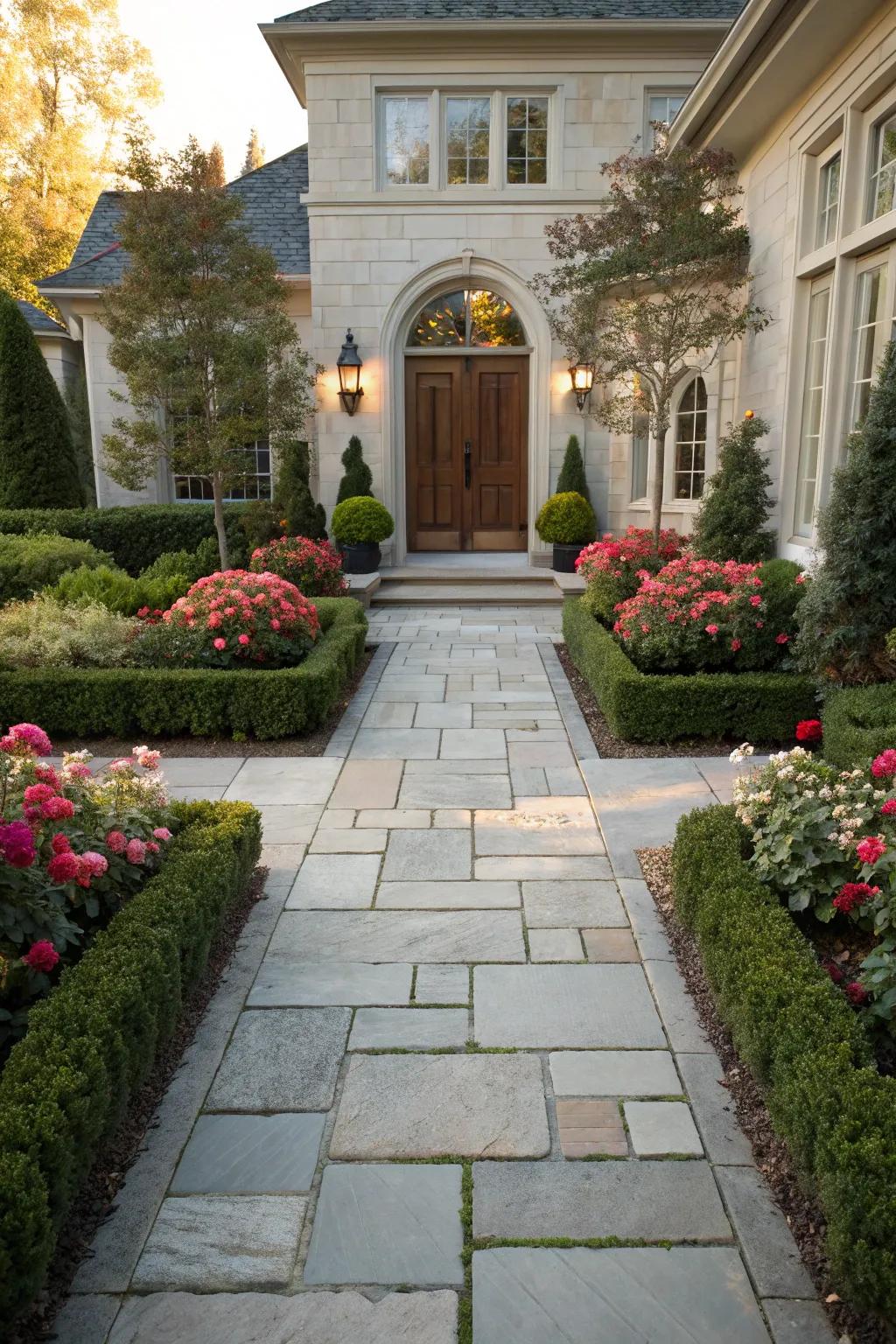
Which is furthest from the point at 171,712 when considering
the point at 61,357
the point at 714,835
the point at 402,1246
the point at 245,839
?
the point at 61,357

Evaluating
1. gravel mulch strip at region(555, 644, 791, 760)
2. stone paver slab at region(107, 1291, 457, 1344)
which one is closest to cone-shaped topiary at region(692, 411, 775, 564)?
gravel mulch strip at region(555, 644, 791, 760)

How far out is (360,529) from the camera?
11.7 m

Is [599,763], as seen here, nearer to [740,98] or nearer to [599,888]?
[599,888]

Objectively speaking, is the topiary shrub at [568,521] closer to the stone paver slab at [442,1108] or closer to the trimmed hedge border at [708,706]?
the trimmed hedge border at [708,706]

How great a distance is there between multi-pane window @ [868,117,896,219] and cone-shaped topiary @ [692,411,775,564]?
6.52 ft

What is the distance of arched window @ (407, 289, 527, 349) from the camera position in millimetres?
12828

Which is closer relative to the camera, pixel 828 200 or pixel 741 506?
pixel 828 200

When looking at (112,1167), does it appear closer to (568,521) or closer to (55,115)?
(568,521)

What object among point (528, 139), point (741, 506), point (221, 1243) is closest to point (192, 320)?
point (741, 506)

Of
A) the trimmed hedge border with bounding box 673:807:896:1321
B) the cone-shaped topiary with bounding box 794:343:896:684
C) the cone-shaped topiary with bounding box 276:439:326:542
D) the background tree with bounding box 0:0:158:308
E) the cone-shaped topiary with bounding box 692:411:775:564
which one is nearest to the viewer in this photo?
the trimmed hedge border with bounding box 673:807:896:1321

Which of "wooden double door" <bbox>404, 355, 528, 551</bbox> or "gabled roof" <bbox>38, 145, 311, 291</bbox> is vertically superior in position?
"gabled roof" <bbox>38, 145, 311, 291</bbox>

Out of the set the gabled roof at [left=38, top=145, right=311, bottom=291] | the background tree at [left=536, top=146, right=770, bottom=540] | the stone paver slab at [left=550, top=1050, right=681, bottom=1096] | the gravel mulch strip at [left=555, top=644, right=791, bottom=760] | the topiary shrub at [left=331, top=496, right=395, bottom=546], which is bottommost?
the stone paver slab at [left=550, top=1050, right=681, bottom=1096]

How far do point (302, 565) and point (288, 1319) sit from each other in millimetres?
8036

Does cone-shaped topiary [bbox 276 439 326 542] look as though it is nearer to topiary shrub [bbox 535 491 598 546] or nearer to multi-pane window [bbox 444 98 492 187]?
topiary shrub [bbox 535 491 598 546]
